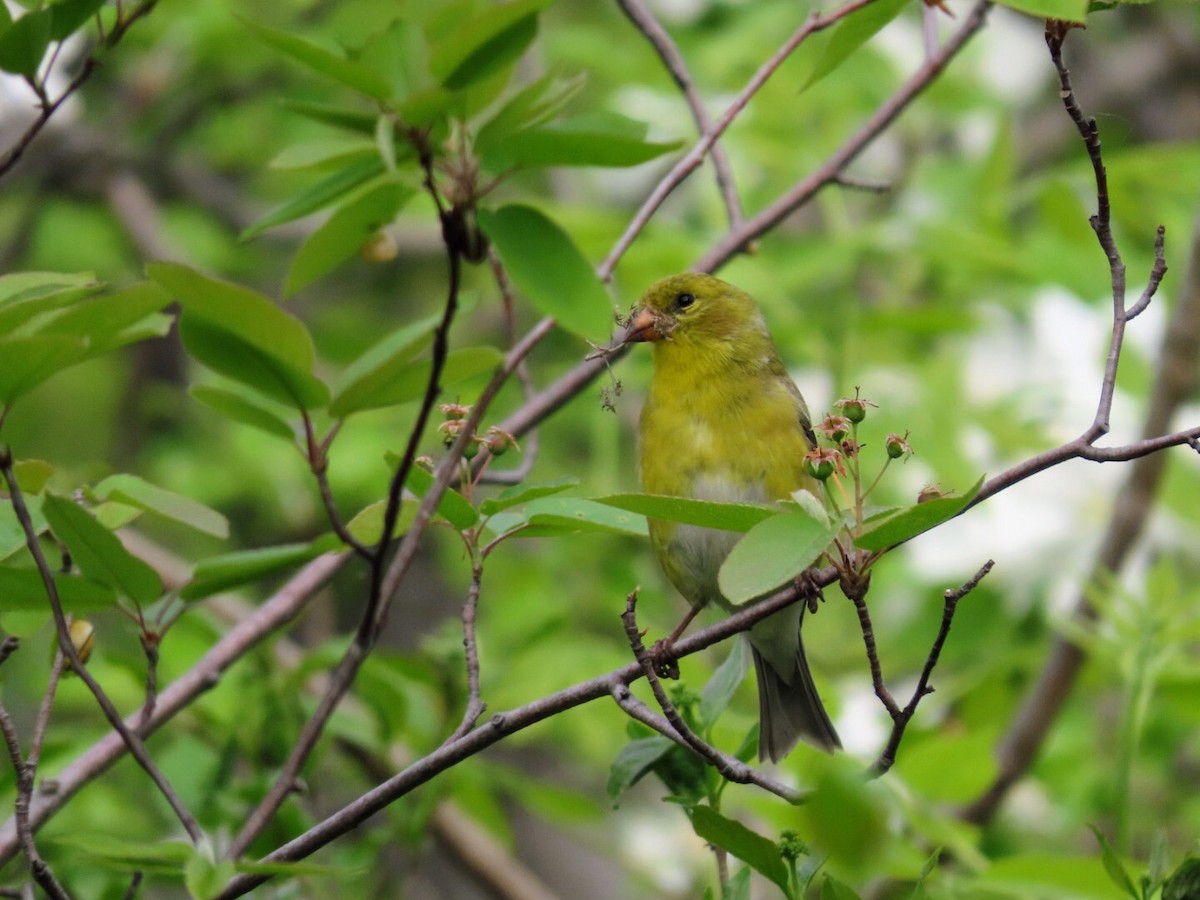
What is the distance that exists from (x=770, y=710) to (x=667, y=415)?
2.41ft

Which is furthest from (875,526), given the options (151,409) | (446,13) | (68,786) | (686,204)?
(151,409)

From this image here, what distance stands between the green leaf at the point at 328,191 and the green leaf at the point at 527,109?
0.14 meters

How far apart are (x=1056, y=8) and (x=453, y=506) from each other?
849mm

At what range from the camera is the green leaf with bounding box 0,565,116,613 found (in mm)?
1604

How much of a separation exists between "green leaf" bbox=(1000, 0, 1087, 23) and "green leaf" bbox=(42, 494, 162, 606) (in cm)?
114

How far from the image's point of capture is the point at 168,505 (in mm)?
1550

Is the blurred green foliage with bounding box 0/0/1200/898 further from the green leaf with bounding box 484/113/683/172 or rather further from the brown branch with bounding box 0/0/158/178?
the brown branch with bounding box 0/0/158/178

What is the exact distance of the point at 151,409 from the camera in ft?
18.8

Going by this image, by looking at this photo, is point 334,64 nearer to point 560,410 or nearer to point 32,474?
point 32,474

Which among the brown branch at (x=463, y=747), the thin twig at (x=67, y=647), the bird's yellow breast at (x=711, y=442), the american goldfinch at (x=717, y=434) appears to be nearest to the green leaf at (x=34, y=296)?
the thin twig at (x=67, y=647)

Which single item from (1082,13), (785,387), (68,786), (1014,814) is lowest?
(68,786)

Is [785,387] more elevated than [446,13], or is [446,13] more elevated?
[785,387]

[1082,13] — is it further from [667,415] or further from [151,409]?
[151,409]

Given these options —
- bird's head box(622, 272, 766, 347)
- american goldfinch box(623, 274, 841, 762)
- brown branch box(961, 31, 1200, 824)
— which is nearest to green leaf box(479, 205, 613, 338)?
american goldfinch box(623, 274, 841, 762)
